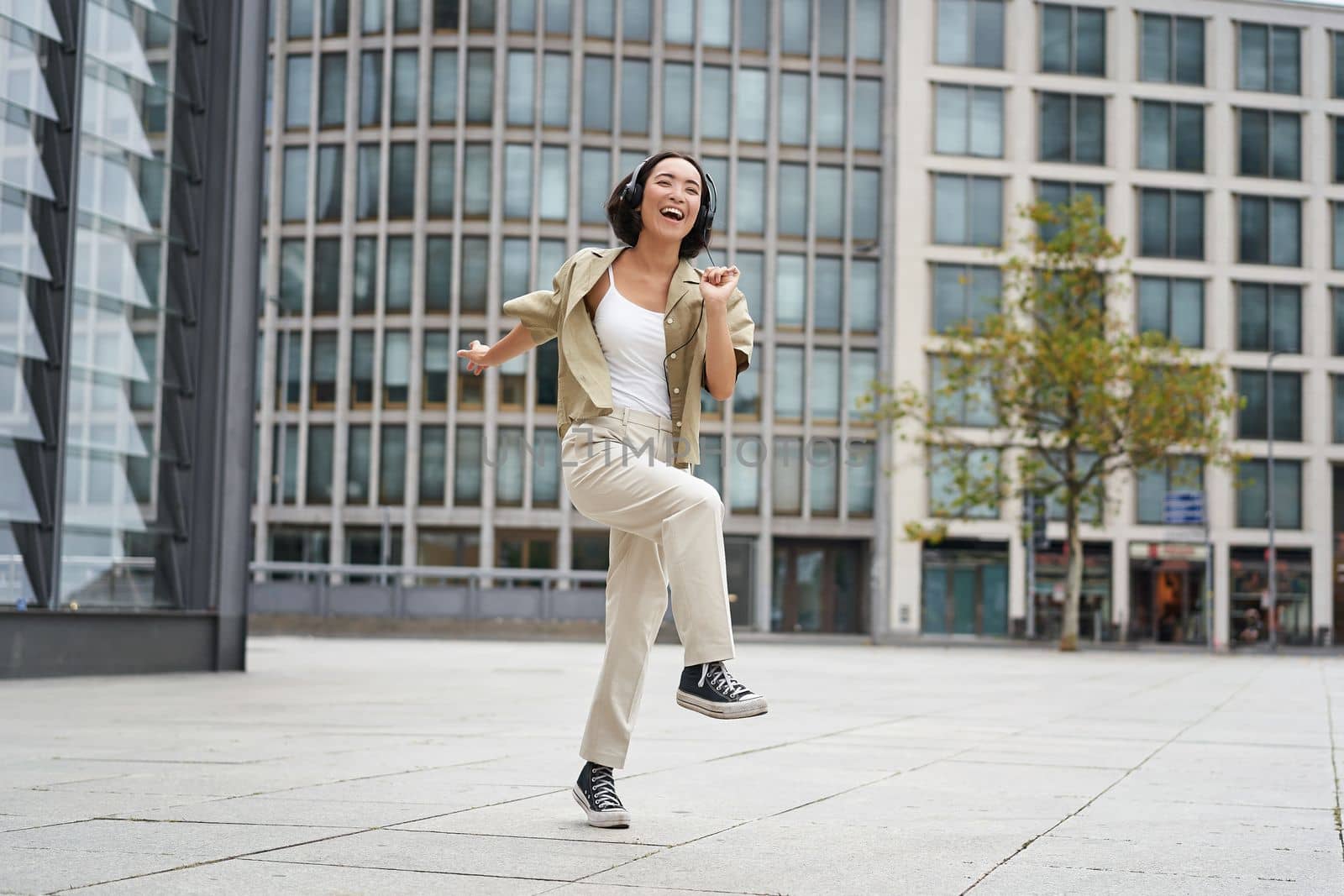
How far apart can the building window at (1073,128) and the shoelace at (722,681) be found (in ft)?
178

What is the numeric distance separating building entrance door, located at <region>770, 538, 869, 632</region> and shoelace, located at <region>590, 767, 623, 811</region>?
165 feet

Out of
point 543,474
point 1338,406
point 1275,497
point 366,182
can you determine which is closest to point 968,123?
point 1338,406

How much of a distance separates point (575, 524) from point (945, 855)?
49.4m

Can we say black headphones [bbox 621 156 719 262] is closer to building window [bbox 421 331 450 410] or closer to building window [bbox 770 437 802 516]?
building window [bbox 421 331 450 410]

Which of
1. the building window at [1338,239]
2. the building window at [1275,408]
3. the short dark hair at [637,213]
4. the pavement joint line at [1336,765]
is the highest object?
the building window at [1338,239]

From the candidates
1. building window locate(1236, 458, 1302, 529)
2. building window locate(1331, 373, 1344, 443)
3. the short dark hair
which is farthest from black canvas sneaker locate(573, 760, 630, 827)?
building window locate(1331, 373, 1344, 443)

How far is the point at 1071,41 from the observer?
56656 mm

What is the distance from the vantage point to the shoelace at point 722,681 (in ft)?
14.6

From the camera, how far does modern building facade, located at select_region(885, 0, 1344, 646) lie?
180ft

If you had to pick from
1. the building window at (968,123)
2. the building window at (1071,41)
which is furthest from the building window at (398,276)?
the building window at (1071,41)

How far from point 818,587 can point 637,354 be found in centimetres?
5110

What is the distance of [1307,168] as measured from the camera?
189 feet

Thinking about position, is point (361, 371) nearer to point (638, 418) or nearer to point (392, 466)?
point (392, 466)

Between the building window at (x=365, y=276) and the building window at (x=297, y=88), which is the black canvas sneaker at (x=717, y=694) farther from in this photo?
the building window at (x=297, y=88)
